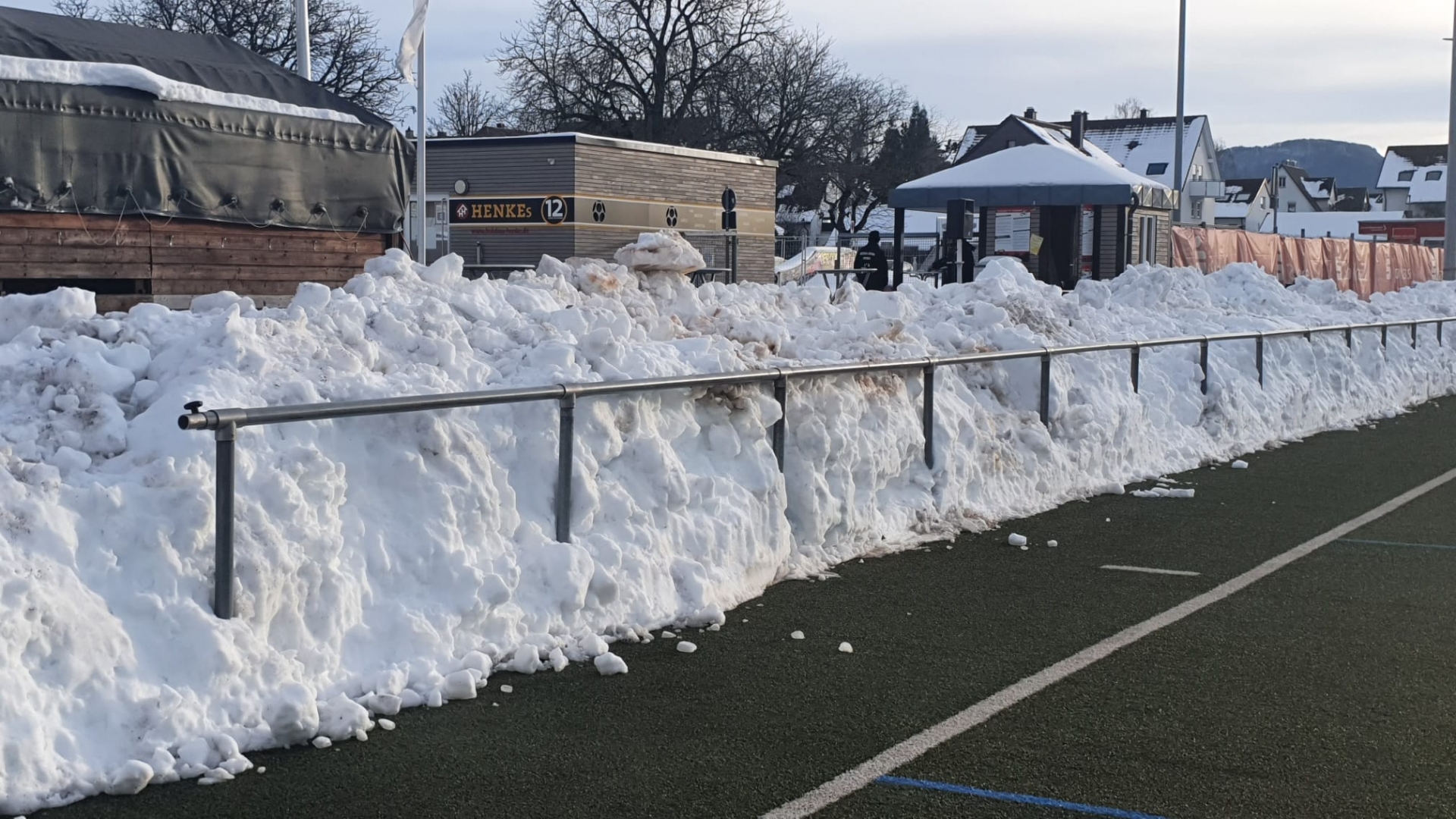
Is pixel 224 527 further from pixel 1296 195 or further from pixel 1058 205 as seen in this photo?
pixel 1296 195

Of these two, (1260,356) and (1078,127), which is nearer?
(1260,356)

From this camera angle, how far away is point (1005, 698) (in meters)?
6.23

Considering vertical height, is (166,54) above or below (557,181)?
above

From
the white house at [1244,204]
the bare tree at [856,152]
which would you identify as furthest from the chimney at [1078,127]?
the white house at [1244,204]

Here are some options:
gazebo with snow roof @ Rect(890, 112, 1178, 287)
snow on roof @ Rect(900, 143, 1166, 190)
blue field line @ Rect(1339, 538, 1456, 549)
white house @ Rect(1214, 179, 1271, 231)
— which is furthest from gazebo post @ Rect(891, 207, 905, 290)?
white house @ Rect(1214, 179, 1271, 231)

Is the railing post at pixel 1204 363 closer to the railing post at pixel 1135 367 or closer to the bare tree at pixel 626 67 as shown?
the railing post at pixel 1135 367

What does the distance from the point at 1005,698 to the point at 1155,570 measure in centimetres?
314

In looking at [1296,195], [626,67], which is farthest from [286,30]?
[1296,195]

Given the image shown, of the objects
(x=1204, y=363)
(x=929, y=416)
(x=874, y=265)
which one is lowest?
(x=929, y=416)

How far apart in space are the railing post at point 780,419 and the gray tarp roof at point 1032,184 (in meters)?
22.0

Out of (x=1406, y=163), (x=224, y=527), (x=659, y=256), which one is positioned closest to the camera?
(x=224, y=527)

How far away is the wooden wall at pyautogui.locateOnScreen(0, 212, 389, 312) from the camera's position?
1360 cm

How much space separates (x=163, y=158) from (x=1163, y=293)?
14068 mm

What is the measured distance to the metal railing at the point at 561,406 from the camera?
5859 mm
